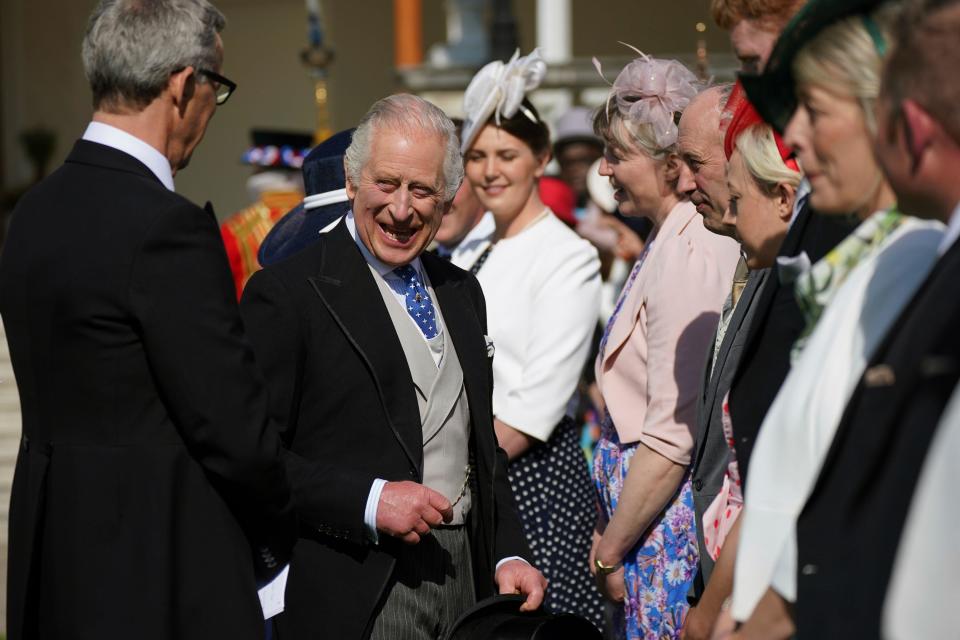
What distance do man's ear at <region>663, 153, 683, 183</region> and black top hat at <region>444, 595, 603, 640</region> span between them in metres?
1.28

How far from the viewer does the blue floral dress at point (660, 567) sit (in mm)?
3236

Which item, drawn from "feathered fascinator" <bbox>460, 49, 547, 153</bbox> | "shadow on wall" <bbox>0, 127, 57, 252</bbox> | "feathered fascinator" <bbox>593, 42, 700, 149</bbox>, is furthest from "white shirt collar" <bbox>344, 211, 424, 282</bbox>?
"shadow on wall" <bbox>0, 127, 57, 252</bbox>

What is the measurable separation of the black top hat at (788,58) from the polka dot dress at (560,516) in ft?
7.02

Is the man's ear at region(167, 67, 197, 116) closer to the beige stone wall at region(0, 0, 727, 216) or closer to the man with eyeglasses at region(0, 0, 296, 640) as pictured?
the man with eyeglasses at region(0, 0, 296, 640)

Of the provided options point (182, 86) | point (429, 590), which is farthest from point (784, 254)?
point (182, 86)

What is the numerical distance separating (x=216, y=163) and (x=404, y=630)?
13.9 m

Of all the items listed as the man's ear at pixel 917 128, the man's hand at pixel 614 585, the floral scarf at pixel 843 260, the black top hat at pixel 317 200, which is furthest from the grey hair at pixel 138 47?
the man's hand at pixel 614 585

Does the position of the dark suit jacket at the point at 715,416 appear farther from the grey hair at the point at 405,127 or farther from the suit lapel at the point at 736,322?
the grey hair at the point at 405,127

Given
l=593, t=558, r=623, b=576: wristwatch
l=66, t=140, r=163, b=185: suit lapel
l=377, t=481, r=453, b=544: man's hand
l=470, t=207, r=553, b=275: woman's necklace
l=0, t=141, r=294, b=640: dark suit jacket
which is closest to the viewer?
l=0, t=141, r=294, b=640: dark suit jacket

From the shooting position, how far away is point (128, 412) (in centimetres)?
244

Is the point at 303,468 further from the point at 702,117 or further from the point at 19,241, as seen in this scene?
the point at 702,117

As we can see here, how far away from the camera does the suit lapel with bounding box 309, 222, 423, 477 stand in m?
2.78

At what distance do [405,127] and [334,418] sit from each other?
27.0 inches

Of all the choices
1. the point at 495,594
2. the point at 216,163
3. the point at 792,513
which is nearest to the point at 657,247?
the point at 495,594
